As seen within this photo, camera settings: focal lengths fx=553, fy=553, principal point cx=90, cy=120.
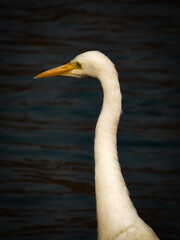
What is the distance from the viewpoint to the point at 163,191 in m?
6.18

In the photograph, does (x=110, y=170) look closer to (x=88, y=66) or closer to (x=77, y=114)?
(x=88, y=66)

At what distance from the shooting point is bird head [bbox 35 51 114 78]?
12.6ft

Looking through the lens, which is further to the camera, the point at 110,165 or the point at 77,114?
the point at 77,114

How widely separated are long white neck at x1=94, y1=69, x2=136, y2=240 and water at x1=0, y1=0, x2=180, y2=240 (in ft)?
5.18

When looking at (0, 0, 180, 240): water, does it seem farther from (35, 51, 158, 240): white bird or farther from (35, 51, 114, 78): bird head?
(35, 51, 114, 78): bird head

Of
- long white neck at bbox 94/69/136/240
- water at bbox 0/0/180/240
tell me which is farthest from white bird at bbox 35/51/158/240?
water at bbox 0/0/180/240

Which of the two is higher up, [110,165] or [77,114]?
[110,165]

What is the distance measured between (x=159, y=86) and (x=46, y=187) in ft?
11.2

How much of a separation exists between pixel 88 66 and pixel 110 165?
2.44 ft

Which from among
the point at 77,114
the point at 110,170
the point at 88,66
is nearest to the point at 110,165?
the point at 110,170

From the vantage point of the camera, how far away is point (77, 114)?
820 centimetres

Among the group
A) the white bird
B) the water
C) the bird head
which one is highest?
the bird head

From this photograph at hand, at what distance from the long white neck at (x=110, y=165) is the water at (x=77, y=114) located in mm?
1579

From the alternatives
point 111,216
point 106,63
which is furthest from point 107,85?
point 111,216
